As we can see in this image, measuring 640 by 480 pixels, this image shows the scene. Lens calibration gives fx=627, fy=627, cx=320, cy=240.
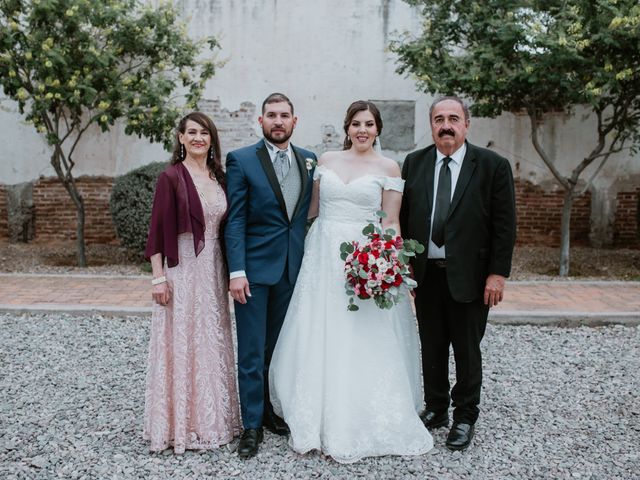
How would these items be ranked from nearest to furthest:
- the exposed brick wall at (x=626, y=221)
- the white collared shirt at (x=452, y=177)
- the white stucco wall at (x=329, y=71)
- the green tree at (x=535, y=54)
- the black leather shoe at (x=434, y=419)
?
1. the white collared shirt at (x=452, y=177)
2. the black leather shoe at (x=434, y=419)
3. the green tree at (x=535, y=54)
4. the white stucco wall at (x=329, y=71)
5. the exposed brick wall at (x=626, y=221)

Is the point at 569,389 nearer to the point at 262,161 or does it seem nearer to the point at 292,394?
the point at 292,394

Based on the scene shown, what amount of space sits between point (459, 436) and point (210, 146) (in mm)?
2265

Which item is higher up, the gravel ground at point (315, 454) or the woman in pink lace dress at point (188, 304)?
the woman in pink lace dress at point (188, 304)

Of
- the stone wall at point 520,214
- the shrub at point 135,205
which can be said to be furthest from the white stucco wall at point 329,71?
the shrub at point 135,205

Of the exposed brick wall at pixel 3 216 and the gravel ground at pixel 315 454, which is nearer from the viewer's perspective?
the gravel ground at pixel 315 454

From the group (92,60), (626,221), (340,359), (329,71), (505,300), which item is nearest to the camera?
(340,359)

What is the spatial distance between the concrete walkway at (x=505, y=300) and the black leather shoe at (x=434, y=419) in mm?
2514

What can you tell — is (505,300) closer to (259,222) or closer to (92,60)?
(259,222)

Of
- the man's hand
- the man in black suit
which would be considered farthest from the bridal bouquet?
the man's hand

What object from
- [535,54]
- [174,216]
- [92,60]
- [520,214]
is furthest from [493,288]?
[520,214]

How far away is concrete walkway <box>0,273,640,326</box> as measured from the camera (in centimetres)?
633

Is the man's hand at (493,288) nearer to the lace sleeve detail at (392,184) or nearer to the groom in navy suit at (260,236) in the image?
the lace sleeve detail at (392,184)

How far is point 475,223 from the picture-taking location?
366 centimetres

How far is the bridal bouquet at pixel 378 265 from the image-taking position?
11.1 feet
